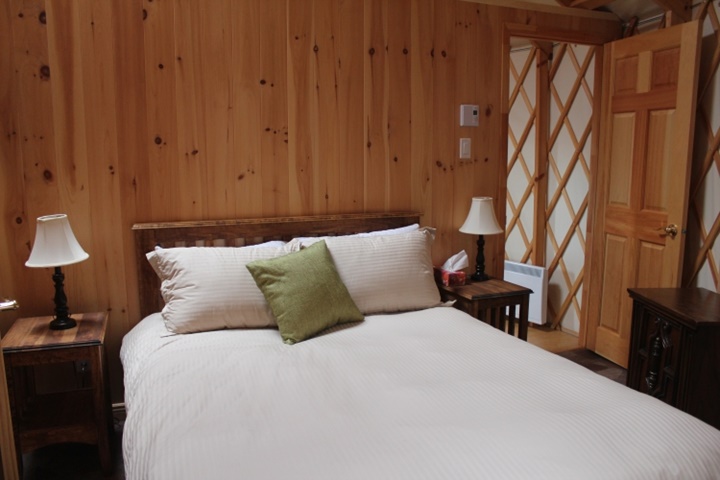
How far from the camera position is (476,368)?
1.80m

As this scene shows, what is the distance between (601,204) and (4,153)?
3330 millimetres

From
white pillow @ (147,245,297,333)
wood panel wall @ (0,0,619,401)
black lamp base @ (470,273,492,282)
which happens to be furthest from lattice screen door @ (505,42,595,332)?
white pillow @ (147,245,297,333)

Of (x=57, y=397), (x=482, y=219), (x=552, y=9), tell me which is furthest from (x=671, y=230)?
(x=57, y=397)

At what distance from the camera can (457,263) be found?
2959mm

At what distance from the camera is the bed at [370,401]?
1254 mm

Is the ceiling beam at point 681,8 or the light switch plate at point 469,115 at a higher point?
the ceiling beam at point 681,8

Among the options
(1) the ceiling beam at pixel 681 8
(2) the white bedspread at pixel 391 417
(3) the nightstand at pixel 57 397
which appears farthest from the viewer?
(1) the ceiling beam at pixel 681 8

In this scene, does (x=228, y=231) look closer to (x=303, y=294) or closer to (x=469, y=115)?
(x=303, y=294)

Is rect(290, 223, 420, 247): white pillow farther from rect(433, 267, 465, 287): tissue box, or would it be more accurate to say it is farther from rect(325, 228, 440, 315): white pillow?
rect(433, 267, 465, 287): tissue box

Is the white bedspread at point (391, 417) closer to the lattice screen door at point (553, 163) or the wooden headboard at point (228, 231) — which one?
the wooden headboard at point (228, 231)

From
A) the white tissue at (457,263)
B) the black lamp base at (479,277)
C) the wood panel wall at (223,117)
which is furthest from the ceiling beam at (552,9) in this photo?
the black lamp base at (479,277)

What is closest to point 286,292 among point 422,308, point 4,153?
point 422,308

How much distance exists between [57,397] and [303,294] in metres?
1.20

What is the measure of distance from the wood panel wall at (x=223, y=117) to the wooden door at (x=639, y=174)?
0.66 meters
